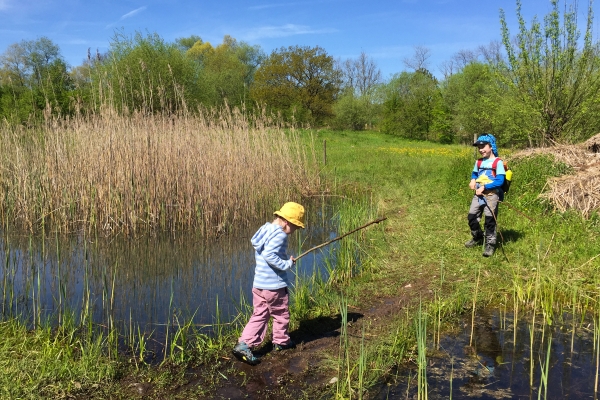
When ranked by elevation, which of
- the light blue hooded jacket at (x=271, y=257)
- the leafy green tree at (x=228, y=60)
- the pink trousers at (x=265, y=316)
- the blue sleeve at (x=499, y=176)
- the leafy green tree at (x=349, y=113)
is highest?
the leafy green tree at (x=228, y=60)

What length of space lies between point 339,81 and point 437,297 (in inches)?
1639

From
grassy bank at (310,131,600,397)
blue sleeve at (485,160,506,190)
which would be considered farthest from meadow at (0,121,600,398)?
blue sleeve at (485,160,506,190)

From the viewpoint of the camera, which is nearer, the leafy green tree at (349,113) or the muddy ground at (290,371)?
the muddy ground at (290,371)

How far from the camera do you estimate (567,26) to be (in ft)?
36.4

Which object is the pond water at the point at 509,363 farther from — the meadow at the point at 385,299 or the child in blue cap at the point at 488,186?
the child in blue cap at the point at 488,186

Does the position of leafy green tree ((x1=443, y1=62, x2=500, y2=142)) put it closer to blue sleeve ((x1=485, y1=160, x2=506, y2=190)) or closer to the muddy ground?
blue sleeve ((x1=485, y1=160, x2=506, y2=190))

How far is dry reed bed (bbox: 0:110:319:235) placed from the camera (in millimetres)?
7785

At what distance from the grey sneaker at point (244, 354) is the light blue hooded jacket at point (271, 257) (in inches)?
19.3

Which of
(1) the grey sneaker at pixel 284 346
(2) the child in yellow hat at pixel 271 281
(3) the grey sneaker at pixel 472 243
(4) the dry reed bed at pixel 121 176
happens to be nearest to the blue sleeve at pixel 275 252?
(2) the child in yellow hat at pixel 271 281

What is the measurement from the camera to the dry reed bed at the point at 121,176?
7785 millimetres

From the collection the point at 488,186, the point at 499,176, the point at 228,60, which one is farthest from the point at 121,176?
the point at 228,60

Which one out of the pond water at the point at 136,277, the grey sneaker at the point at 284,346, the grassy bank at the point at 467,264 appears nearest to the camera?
the grey sneaker at the point at 284,346

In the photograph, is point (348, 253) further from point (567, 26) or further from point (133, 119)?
point (567, 26)

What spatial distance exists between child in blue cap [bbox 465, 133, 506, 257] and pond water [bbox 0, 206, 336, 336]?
2134mm
